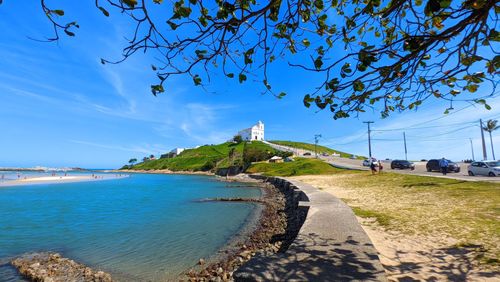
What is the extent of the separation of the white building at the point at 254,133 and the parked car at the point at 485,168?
12551 cm

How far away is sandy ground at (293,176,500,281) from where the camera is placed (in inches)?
221

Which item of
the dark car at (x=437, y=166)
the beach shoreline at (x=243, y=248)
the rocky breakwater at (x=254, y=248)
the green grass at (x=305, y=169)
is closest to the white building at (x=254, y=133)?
the green grass at (x=305, y=169)

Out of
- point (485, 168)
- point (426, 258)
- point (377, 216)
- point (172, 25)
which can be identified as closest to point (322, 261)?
point (426, 258)

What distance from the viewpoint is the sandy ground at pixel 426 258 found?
5602mm

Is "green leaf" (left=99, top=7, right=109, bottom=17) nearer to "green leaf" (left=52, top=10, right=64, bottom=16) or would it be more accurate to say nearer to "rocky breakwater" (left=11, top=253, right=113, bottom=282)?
"green leaf" (left=52, top=10, right=64, bottom=16)

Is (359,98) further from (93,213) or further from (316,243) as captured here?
(93,213)

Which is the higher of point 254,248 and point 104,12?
point 104,12

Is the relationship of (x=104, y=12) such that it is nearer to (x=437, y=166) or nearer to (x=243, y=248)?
(x=243, y=248)

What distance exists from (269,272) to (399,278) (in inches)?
106

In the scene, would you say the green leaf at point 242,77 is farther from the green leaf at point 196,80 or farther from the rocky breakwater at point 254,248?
the rocky breakwater at point 254,248

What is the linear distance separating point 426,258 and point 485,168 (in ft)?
93.1

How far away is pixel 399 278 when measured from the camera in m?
5.57

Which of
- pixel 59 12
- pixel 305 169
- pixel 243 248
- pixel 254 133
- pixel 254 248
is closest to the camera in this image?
pixel 59 12

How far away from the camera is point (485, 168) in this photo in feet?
92.1
